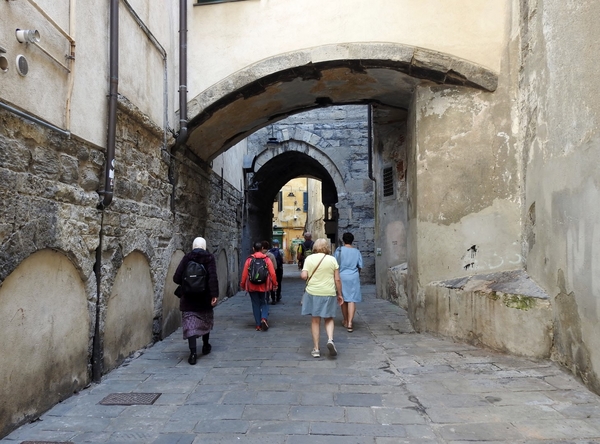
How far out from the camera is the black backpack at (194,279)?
4430 millimetres

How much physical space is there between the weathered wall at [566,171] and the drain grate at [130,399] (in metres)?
3.19

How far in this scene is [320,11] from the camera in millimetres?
5625

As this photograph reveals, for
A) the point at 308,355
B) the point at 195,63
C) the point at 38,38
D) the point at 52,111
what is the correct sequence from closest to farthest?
1. the point at 38,38
2. the point at 52,111
3. the point at 308,355
4. the point at 195,63

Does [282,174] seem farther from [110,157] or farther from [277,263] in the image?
[110,157]

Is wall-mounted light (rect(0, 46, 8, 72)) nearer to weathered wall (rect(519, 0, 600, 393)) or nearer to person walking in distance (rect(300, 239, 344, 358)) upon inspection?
person walking in distance (rect(300, 239, 344, 358))

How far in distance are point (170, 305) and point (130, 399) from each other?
8.24 feet

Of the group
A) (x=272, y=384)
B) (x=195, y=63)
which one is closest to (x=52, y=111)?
(x=272, y=384)

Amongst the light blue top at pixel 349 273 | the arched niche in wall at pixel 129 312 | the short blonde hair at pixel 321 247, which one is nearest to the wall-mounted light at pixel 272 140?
the light blue top at pixel 349 273

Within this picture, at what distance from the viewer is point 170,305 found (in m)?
5.84

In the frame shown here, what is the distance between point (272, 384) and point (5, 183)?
235 centimetres

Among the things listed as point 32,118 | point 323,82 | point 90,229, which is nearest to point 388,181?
point 323,82

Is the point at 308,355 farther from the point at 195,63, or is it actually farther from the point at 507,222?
the point at 195,63

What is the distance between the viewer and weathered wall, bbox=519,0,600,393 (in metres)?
3.37

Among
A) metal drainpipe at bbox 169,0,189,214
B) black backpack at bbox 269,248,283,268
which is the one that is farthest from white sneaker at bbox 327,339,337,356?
black backpack at bbox 269,248,283,268
